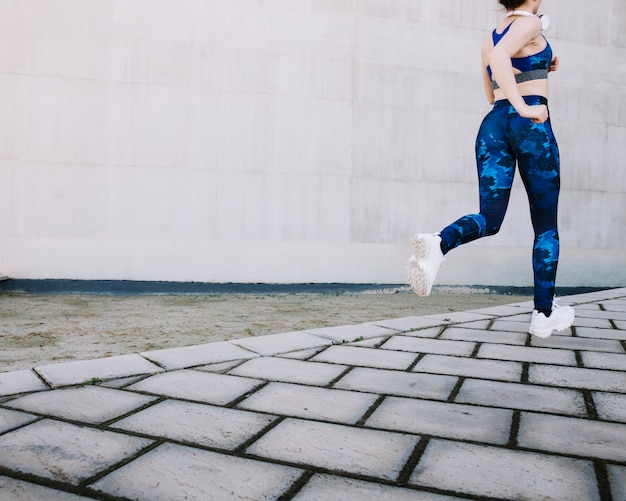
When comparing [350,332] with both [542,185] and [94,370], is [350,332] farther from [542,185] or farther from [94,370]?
[94,370]

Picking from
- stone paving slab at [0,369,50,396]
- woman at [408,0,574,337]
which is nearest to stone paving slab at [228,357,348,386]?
woman at [408,0,574,337]

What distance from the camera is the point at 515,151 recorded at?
8.70ft

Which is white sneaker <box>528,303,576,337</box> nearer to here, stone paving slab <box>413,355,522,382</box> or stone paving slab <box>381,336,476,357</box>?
stone paving slab <box>381,336,476,357</box>

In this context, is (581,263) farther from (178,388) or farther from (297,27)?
(178,388)

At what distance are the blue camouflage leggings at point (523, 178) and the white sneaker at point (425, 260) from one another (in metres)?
0.07

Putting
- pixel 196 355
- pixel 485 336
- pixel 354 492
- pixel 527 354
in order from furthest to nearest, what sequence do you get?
pixel 485 336 < pixel 527 354 < pixel 196 355 < pixel 354 492

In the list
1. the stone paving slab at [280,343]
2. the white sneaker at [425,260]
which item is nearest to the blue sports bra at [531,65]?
the white sneaker at [425,260]

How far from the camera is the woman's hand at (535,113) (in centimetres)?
249

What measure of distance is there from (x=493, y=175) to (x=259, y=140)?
2.94 meters

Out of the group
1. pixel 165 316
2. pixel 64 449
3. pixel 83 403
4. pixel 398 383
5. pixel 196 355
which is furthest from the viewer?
pixel 165 316

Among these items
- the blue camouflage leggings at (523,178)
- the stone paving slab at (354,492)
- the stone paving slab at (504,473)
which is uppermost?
the blue camouflage leggings at (523,178)

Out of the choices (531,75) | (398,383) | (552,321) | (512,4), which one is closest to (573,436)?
(398,383)

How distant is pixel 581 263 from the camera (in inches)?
230

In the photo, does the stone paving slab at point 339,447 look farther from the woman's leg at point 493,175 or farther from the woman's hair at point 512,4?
the woman's hair at point 512,4
